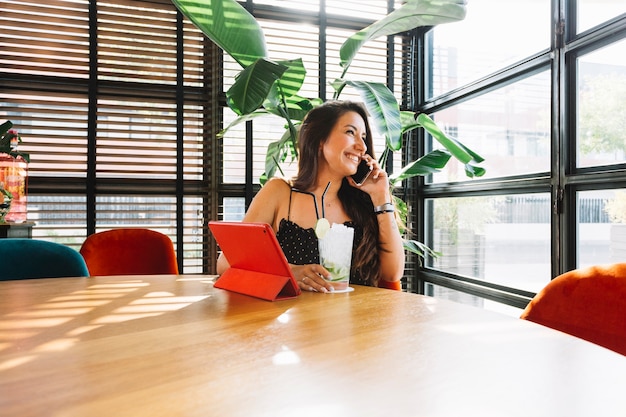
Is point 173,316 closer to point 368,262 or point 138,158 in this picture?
point 368,262

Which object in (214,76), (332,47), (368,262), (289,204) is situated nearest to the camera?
(368,262)

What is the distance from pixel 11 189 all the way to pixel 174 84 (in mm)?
1268

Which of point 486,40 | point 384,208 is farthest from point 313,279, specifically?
point 486,40

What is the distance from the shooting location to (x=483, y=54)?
337 centimetres

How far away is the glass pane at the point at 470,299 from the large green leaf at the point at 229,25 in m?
2.05

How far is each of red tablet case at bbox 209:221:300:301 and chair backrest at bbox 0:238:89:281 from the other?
0.83 metres

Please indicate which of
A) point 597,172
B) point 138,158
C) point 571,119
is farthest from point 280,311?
point 138,158

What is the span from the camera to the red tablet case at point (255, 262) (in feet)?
3.78

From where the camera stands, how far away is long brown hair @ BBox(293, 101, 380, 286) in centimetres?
176

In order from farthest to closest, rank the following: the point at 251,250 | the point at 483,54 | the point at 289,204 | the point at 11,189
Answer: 1. the point at 483,54
2. the point at 11,189
3. the point at 289,204
4. the point at 251,250

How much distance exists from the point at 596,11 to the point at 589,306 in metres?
2.00

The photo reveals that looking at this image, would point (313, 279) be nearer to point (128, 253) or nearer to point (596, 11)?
point (128, 253)

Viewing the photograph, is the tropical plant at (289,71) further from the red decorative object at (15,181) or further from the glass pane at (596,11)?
the red decorative object at (15,181)

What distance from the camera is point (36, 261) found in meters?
1.88
